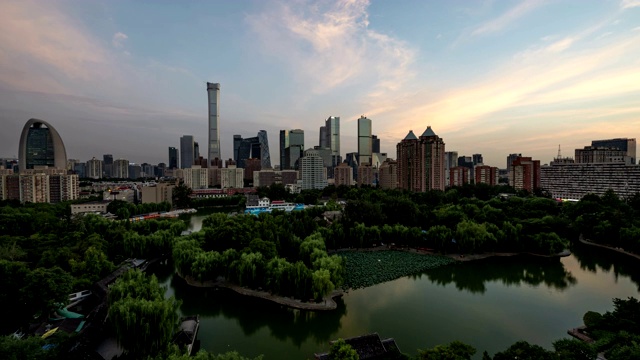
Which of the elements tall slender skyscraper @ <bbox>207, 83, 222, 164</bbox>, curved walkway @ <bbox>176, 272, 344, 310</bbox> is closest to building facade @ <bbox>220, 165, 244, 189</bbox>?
tall slender skyscraper @ <bbox>207, 83, 222, 164</bbox>

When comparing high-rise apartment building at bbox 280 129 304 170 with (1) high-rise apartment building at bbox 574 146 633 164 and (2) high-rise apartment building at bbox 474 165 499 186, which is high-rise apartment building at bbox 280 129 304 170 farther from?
(1) high-rise apartment building at bbox 574 146 633 164

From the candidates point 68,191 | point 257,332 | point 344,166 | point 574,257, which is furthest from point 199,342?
point 344,166

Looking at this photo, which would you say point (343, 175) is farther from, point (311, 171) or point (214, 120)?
point (214, 120)

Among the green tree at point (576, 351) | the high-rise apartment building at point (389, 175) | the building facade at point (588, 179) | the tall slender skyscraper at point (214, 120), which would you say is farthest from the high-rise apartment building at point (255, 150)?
the green tree at point (576, 351)

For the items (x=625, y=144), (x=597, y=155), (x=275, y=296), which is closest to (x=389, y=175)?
(x=597, y=155)

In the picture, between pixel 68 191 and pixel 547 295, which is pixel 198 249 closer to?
pixel 547 295
